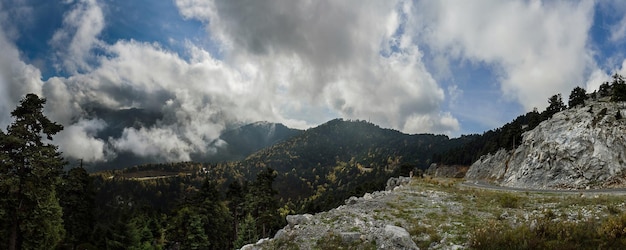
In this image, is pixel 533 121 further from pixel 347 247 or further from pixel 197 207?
pixel 347 247

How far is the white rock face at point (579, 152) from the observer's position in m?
45.7

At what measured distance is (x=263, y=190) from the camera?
59.3 m

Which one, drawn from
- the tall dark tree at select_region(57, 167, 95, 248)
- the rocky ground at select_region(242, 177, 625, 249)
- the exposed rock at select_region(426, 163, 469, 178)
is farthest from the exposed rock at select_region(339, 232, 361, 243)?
the exposed rock at select_region(426, 163, 469, 178)

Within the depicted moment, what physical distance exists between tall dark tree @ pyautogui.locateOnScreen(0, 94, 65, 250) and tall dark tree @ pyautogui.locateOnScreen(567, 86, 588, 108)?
108 m

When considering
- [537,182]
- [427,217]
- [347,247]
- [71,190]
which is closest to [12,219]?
[71,190]

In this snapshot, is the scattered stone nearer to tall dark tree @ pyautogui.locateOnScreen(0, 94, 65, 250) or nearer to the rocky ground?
the rocky ground

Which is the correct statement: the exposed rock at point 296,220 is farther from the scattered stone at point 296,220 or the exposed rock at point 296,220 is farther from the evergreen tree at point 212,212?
the evergreen tree at point 212,212

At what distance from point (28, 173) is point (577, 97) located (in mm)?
111706

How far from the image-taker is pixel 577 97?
84.4 m

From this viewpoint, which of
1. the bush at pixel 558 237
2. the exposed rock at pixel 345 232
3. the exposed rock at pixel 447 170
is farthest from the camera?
the exposed rock at pixel 447 170

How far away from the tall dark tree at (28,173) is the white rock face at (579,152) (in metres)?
63.5

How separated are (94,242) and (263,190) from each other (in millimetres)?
32203

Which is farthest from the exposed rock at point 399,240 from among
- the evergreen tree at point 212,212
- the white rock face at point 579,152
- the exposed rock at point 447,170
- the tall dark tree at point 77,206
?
the exposed rock at point 447,170

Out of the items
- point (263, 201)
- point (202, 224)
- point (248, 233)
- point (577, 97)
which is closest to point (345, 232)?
point (263, 201)
